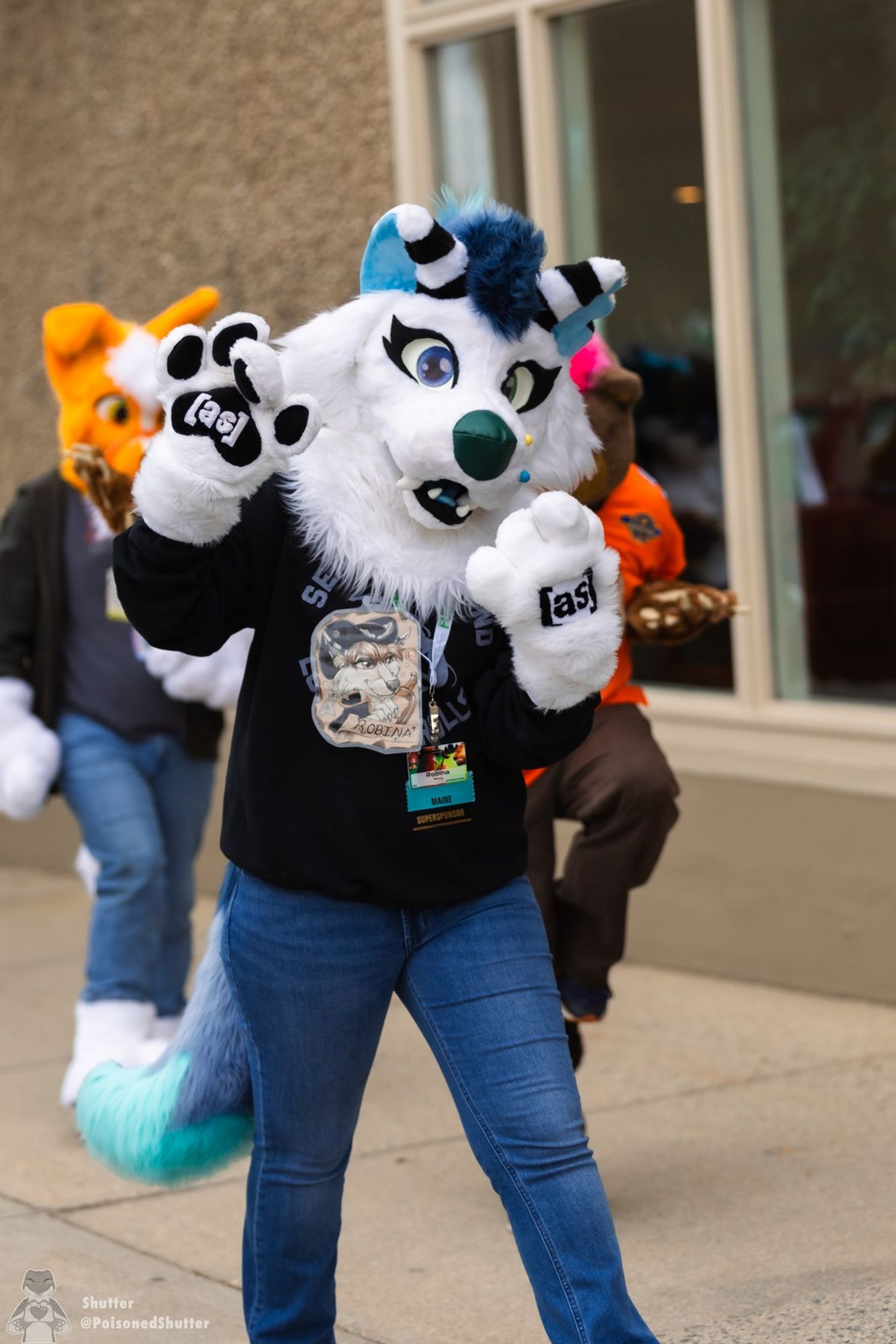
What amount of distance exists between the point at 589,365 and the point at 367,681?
133cm

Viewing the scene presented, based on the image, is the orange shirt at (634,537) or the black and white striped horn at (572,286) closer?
the black and white striped horn at (572,286)

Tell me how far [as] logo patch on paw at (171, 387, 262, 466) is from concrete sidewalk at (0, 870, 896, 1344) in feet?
5.59

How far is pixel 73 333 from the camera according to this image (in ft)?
15.1

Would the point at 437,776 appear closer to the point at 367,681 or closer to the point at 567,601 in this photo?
the point at 367,681

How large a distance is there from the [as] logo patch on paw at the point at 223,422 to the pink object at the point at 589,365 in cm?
130

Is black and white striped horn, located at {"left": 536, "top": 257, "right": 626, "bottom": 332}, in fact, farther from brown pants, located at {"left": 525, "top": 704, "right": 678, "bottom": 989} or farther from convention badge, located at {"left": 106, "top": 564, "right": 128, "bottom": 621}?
convention badge, located at {"left": 106, "top": 564, "right": 128, "bottom": 621}

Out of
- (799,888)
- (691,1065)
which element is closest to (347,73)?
(799,888)

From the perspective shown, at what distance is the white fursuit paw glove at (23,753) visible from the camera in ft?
15.0

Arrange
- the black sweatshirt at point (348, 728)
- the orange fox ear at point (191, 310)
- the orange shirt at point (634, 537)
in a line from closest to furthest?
the black sweatshirt at point (348, 728) → the orange shirt at point (634, 537) → the orange fox ear at point (191, 310)

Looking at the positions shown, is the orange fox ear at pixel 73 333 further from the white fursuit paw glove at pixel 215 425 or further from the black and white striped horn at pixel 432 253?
the white fursuit paw glove at pixel 215 425

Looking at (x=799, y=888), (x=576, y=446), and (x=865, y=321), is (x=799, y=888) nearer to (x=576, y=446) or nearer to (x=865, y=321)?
(x=865, y=321)

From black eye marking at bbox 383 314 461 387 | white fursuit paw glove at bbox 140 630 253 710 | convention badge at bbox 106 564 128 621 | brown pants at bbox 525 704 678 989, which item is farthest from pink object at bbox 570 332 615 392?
convention badge at bbox 106 564 128 621

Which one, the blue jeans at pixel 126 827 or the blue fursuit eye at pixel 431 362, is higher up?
the blue fursuit eye at pixel 431 362

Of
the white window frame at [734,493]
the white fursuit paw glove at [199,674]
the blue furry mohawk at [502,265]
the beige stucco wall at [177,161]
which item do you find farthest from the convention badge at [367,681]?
the beige stucco wall at [177,161]
